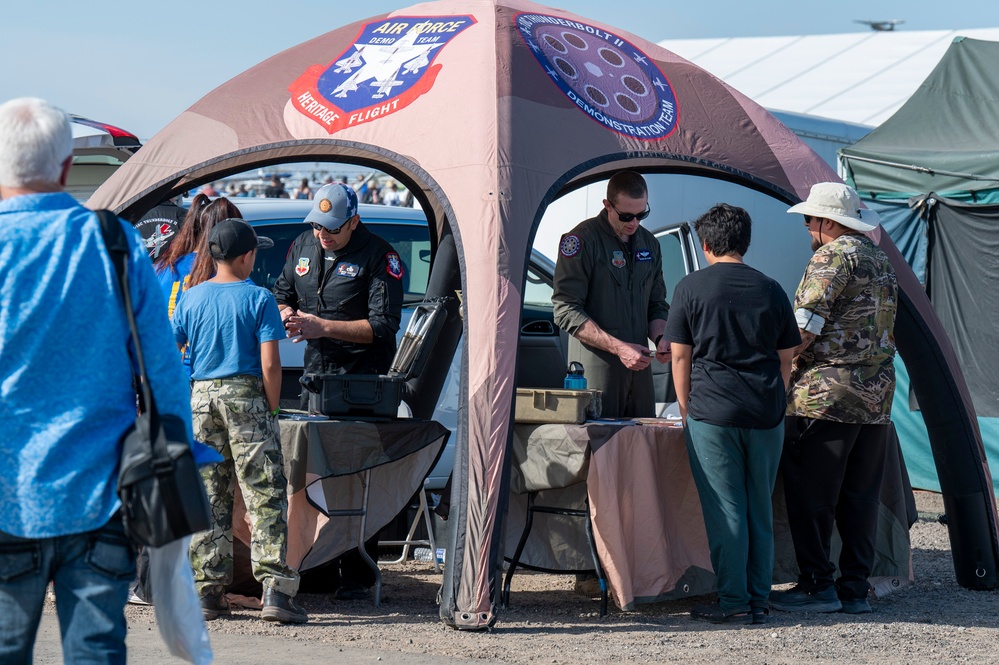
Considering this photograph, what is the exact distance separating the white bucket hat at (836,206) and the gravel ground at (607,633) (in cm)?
187

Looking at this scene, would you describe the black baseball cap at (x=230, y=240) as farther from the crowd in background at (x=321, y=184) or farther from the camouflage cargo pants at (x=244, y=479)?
the crowd in background at (x=321, y=184)

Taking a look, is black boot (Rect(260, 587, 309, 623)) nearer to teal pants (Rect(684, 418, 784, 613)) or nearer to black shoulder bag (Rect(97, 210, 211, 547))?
teal pants (Rect(684, 418, 784, 613))

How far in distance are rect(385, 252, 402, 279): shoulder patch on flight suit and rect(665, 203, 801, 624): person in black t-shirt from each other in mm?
1413

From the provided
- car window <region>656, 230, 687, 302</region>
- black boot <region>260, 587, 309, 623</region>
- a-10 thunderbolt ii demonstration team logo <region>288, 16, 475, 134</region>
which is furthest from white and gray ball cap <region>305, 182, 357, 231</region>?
car window <region>656, 230, 687, 302</region>

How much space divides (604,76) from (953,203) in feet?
14.5

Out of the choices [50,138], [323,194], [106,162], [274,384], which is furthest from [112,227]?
[106,162]

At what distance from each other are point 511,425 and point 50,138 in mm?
2849

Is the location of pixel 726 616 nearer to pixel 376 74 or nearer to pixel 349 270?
pixel 349 270

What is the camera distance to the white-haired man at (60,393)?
8.95 feet

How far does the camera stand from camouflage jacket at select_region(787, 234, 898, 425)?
18.7ft

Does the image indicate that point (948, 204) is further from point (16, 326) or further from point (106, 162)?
point (16, 326)

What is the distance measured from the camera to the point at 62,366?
2.79m

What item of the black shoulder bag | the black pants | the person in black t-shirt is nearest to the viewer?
the black shoulder bag

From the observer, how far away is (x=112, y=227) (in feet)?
9.44
